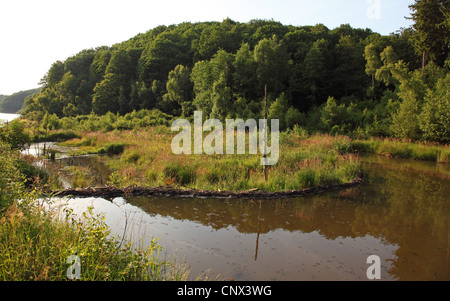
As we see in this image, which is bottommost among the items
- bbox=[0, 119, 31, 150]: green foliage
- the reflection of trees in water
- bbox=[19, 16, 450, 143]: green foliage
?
the reflection of trees in water

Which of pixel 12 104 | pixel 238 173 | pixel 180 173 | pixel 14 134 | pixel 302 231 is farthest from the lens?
pixel 12 104

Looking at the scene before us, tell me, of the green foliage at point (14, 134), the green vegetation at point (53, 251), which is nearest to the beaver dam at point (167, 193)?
the green vegetation at point (53, 251)

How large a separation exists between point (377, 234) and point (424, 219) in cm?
229

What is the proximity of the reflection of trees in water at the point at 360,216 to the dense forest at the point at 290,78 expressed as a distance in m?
14.8

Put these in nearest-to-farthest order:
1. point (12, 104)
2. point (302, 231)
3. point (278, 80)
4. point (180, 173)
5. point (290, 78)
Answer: point (302, 231)
point (180, 173)
point (278, 80)
point (290, 78)
point (12, 104)

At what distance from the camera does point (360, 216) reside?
8688mm

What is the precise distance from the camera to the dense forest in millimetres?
27594

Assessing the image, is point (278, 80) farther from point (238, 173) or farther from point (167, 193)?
point (167, 193)

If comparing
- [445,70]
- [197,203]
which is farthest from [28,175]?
[445,70]

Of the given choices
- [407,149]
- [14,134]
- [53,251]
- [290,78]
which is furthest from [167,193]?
[290,78]

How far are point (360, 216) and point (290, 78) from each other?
3995 cm

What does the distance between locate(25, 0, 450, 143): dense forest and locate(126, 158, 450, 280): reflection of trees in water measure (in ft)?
48.5

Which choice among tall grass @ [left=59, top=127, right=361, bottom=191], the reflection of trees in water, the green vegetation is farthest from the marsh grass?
tall grass @ [left=59, top=127, right=361, bottom=191]

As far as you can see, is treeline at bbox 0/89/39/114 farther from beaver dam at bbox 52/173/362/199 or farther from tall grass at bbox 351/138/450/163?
tall grass at bbox 351/138/450/163
